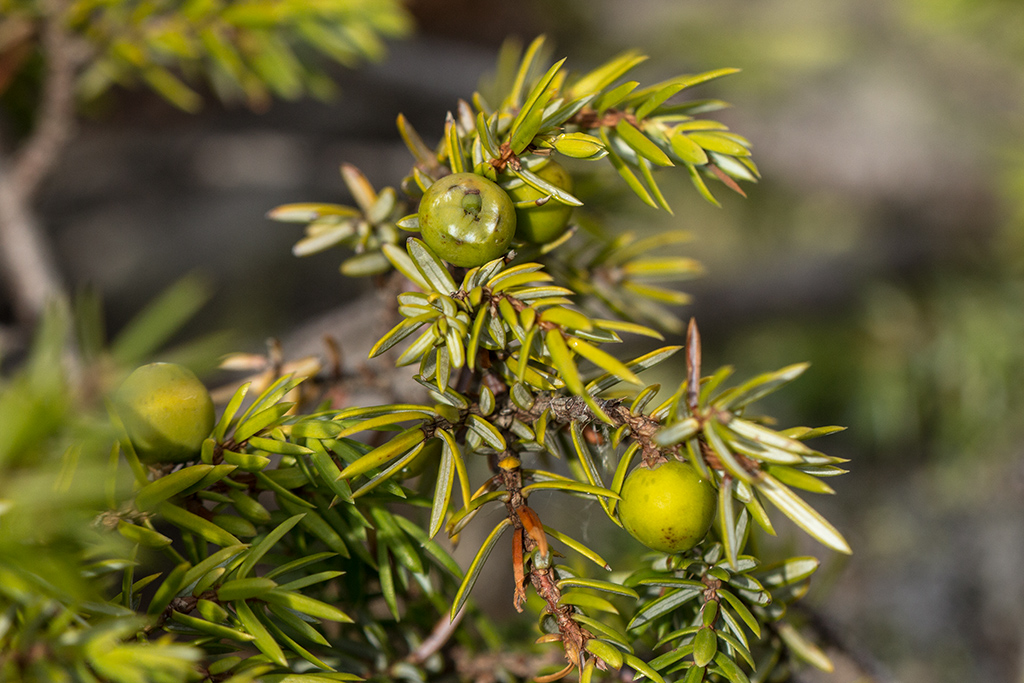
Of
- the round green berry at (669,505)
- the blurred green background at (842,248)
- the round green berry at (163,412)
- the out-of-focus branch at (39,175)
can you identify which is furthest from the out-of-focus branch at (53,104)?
the round green berry at (669,505)

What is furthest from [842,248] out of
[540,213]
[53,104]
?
[53,104]

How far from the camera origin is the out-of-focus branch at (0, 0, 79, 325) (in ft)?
2.64

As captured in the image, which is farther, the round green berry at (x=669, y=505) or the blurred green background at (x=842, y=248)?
the blurred green background at (x=842, y=248)

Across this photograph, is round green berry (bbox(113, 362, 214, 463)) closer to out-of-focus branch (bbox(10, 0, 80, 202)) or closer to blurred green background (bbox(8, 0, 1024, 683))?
out-of-focus branch (bbox(10, 0, 80, 202))

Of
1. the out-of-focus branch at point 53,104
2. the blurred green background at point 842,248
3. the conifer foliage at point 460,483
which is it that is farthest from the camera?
the blurred green background at point 842,248

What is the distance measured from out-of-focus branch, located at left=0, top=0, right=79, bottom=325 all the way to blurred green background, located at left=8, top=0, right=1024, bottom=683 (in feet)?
1.27

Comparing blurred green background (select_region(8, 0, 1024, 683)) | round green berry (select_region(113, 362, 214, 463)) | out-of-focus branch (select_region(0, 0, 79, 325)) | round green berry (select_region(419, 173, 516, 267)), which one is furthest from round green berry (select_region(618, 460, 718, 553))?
blurred green background (select_region(8, 0, 1024, 683))

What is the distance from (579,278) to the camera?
1.85 feet

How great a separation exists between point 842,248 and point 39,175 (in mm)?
1820

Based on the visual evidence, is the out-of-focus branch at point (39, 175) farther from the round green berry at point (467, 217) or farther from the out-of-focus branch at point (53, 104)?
the round green berry at point (467, 217)

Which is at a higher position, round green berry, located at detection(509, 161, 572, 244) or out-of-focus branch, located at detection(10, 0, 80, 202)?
out-of-focus branch, located at detection(10, 0, 80, 202)

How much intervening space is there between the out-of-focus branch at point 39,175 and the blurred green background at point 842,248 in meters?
0.39

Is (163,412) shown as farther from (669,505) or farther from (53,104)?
(53,104)

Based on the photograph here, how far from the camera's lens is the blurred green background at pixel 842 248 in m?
1.42
